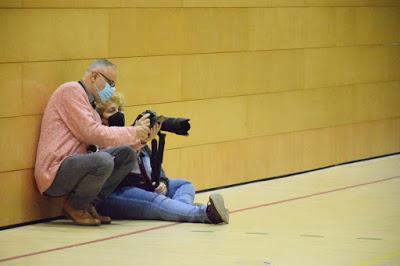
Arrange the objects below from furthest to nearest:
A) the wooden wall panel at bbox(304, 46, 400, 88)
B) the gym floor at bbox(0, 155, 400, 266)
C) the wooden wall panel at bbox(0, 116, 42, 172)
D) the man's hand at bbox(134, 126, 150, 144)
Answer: the wooden wall panel at bbox(304, 46, 400, 88) → the man's hand at bbox(134, 126, 150, 144) → the wooden wall panel at bbox(0, 116, 42, 172) → the gym floor at bbox(0, 155, 400, 266)

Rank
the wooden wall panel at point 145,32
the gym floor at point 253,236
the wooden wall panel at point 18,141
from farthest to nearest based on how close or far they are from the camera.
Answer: the wooden wall panel at point 145,32 < the wooden wall panel at point 18,141 < the gym floor at point 253,236

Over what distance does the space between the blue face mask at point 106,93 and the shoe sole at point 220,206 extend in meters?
0.99

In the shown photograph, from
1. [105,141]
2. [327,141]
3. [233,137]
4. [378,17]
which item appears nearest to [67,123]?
[105,141]

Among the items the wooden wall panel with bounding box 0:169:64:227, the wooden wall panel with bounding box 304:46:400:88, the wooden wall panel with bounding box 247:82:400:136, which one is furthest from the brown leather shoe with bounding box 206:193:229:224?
the wooden wall panel with bounding box 304:46:400:88

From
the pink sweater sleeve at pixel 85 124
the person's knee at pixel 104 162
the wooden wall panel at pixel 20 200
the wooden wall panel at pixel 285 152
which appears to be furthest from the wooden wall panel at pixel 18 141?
the wooden wall panel at pixel 285 152

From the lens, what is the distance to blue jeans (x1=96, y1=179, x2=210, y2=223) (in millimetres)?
7371

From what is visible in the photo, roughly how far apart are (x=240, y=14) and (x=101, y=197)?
240cm

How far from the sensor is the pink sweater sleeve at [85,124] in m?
7.11

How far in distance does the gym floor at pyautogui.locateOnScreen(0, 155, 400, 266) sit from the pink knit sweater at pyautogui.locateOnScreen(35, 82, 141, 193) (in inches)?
16.5

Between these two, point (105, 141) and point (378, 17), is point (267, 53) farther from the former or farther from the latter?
point (105, 141)

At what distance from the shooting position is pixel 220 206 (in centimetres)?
726

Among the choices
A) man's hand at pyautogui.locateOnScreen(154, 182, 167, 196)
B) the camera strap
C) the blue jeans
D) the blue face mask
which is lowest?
the blue jeans

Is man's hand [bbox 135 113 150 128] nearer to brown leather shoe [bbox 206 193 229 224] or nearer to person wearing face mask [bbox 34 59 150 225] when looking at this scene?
person wearing face mask [bbox 34 59 150 225]

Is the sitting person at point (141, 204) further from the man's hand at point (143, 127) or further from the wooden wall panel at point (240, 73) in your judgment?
the wooden wall panel at point (240, 73)
